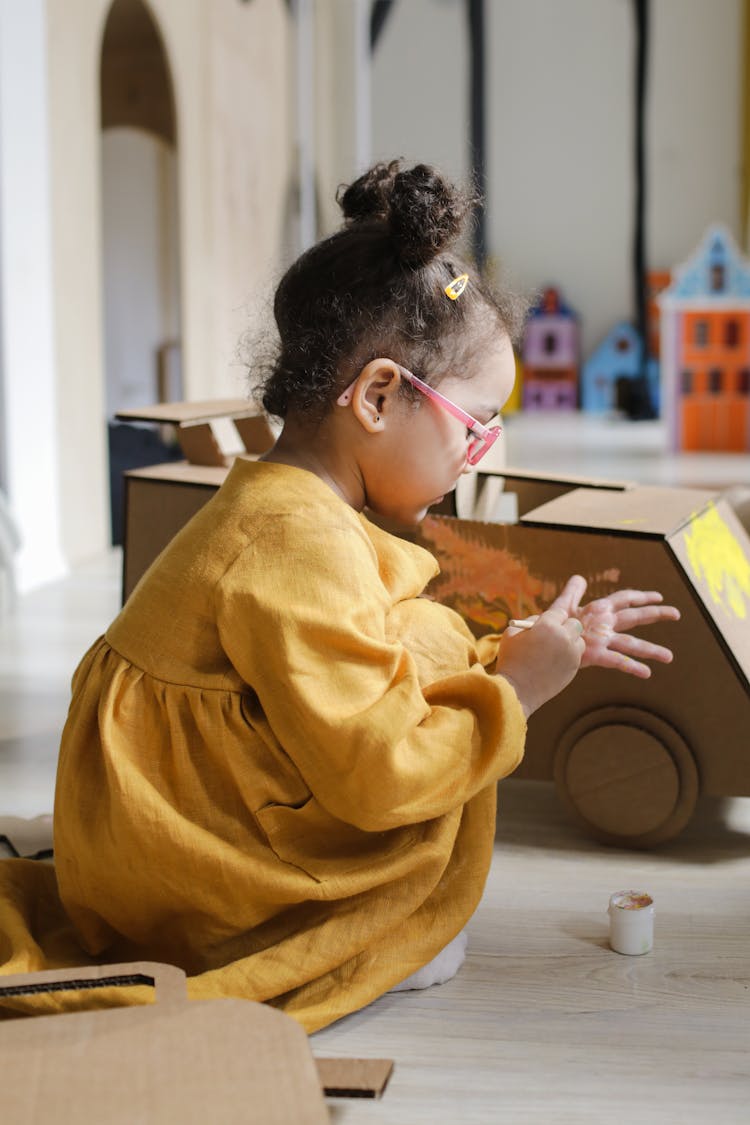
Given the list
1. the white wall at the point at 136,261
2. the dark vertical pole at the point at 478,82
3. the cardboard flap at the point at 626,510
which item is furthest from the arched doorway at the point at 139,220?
the cardboard flap at the point at 626,510

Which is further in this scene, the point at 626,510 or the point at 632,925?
the point at 626,510

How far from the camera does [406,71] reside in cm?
654

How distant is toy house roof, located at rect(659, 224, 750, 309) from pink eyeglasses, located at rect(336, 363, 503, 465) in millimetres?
3857

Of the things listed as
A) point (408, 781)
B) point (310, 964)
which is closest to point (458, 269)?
point (408, 781)

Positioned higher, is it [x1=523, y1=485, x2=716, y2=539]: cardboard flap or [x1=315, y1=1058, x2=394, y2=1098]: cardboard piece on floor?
[x1=523, y1=485, x2=716, y2=539]: cardboard flap

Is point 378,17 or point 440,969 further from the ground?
point 378,17

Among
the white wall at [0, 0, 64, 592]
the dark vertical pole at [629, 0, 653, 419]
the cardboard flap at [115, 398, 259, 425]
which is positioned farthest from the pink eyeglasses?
the dark vertical pole at [629, 0, 653, 419]

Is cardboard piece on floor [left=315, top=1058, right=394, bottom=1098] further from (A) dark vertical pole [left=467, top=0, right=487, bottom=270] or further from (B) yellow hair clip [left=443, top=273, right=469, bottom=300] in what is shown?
(A) dark vertical pole [left=467, top=0, right=487, bottom=270]

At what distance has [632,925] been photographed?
1.04m

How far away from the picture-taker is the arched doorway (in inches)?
148

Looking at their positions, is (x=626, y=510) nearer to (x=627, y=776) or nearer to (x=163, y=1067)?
(x=627, y=776)

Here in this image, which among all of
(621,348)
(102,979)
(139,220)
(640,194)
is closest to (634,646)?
(102,979)

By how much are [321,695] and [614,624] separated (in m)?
0.27

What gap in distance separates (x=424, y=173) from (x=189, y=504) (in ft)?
2.01
